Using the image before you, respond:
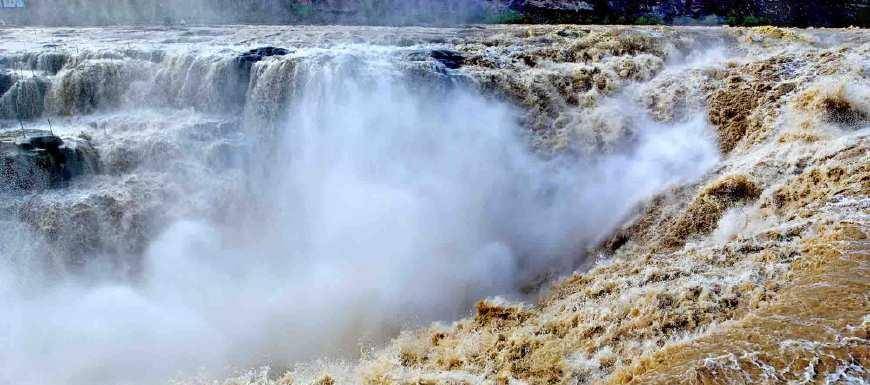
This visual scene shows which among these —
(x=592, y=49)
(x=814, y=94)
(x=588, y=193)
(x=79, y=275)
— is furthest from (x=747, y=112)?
(x=79, y=275)

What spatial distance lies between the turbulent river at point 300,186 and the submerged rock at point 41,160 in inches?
1.2

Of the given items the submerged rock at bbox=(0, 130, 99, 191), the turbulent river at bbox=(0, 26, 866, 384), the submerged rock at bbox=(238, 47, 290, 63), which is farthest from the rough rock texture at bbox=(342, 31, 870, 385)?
the submerged rock at bbox=(238, 47, 290, 63)

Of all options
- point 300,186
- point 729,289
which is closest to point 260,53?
point 300,186

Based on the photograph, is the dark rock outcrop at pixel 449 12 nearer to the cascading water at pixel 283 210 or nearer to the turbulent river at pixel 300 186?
the turbulent river at pixel 300 186

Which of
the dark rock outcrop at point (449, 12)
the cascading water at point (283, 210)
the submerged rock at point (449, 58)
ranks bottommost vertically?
the cascading water at point (283, 210)

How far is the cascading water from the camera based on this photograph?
26.0 ft

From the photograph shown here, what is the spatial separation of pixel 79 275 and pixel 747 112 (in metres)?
11.0

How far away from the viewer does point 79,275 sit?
925 centimetres

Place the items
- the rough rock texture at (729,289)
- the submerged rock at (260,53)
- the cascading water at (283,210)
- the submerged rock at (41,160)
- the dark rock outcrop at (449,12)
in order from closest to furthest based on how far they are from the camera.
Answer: the rough rock texture at (729,289) < the cascading water at (283,210) < the submerged rock at (41,160) < the submerged rock at (260,53) < the dark rock outcrop at (449,12)

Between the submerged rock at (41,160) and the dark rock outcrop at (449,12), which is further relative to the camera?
the dark rock outcrop at (449,12)

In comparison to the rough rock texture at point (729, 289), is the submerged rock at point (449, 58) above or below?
above

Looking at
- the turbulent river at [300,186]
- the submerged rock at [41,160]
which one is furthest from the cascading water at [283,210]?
the submerged rock at [41,160]

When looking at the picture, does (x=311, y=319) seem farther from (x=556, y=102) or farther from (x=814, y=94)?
(x=814, y=94)

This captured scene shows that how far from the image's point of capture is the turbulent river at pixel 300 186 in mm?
7992
